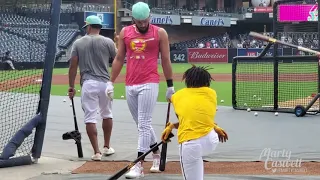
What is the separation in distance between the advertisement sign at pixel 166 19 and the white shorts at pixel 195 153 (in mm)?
49920

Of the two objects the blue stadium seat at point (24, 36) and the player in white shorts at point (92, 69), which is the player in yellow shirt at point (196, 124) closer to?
the player in white shorts at point (92, 69)

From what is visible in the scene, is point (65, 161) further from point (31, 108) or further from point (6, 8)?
point (31, 108)

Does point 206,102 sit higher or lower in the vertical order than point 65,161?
higher

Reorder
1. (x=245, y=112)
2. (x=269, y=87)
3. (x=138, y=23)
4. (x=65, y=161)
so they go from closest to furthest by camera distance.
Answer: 1. (x=138, y=23)
2. (x=65, y=161)
3. (x=245, y=112)
4. (x=269, y=87)

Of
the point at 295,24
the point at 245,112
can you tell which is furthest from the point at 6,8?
the point at 295,24

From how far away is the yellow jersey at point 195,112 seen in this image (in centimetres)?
504

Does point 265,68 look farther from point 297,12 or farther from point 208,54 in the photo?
point 208,54

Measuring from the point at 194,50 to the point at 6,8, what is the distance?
40479mm

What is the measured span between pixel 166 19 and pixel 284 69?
4174 centimetres

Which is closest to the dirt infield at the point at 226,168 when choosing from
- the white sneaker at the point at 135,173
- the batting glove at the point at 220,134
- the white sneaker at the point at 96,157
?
the white sneaker at the point at 96,157

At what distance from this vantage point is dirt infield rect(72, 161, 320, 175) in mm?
6410

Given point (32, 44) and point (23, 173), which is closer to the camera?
point (23, 173)

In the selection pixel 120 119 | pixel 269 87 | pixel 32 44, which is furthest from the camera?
pixel 269 87

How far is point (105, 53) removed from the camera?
25.6ft
